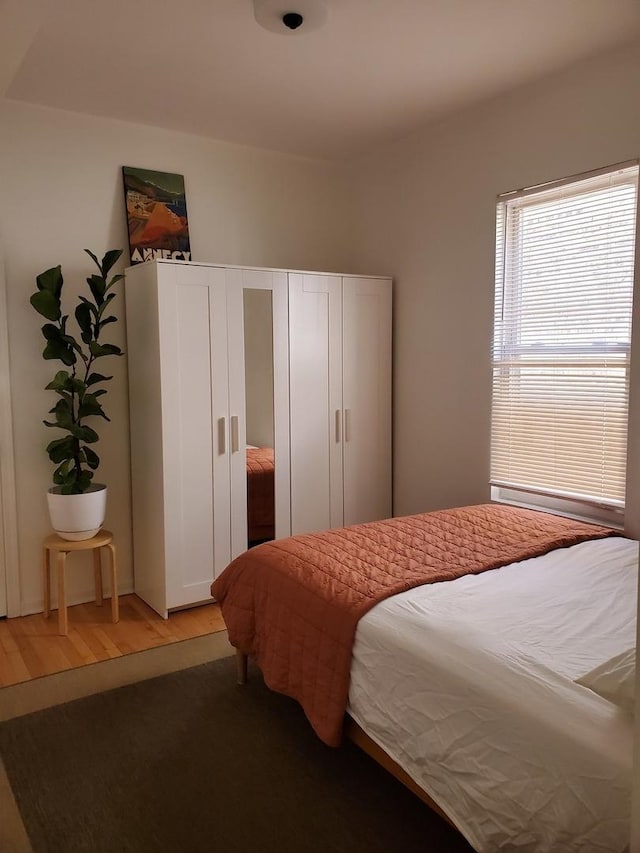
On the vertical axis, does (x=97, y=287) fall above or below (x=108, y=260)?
below

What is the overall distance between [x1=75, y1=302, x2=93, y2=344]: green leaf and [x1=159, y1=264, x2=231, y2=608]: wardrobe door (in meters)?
0.41

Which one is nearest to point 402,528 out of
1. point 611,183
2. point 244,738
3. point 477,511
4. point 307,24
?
point 477,511

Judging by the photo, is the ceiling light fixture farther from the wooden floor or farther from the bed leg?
the wooden floor

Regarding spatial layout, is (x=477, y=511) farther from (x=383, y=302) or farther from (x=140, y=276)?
(x=140, y=276)

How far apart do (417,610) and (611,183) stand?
210 centimetres

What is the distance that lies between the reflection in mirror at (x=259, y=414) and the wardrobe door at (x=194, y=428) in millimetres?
143

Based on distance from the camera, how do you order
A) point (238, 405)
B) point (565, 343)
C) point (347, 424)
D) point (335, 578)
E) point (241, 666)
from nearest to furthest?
point (335, 578) → point (241, 666) → point (565, 343) → point (238, 405) → point (347, 424)

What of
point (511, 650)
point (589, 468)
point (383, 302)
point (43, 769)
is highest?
point (383, 302)

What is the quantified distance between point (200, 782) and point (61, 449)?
1.83m

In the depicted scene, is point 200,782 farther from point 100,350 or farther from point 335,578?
point 100,350

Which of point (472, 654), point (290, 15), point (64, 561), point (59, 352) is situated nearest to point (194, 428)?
point (59, 352)

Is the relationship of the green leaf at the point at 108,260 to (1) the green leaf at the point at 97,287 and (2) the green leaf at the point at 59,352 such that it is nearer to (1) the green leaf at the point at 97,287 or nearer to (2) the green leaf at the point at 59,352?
(1) the green leaf at the point at 97,287

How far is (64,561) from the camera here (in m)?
3.36

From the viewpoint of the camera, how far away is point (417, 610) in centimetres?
202
